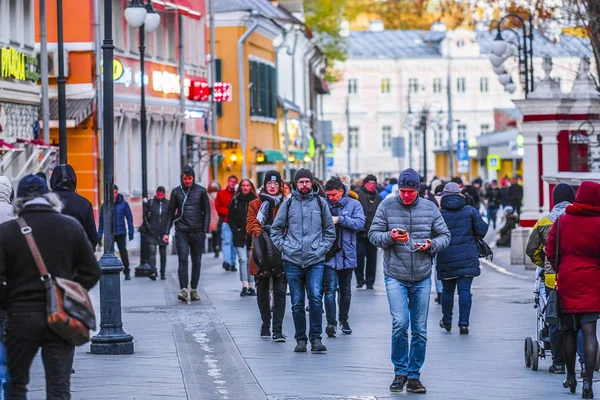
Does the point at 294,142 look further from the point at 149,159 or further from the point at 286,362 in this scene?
the point at 286,362

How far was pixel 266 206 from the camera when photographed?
18.0 metres

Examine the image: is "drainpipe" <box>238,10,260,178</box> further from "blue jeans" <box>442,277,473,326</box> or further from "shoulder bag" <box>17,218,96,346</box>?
"shoulder bag" <box>17,218,96,346</box>

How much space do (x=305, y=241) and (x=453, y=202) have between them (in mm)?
3051

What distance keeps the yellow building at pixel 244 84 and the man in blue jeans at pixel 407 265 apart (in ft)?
121

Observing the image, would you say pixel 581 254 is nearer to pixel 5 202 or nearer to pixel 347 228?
pixel 5 202

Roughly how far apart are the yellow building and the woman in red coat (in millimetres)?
37646

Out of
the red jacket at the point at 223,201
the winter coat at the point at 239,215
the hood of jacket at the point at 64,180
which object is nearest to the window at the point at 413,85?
the red jacket at the point at 223,201

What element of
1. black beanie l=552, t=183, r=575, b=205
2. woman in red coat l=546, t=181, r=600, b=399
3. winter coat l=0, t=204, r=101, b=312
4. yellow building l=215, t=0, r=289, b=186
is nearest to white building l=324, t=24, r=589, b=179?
yellow building l=215, t=0, r=289, b=186

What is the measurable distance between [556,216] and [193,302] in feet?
32.0

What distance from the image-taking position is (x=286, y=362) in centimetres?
1509

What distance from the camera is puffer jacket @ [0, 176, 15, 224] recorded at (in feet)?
43.3

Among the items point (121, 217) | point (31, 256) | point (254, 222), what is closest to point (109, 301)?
point (254, 222)

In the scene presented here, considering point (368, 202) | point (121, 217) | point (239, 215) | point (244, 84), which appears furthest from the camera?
point (244, 84)

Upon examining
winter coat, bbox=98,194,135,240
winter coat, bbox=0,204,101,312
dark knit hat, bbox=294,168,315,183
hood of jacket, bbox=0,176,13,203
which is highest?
dark knit hat, bbox=294,168,315,183
